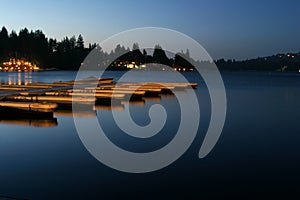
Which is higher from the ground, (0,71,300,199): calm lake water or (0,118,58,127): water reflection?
(0,118,58,127): water reflection

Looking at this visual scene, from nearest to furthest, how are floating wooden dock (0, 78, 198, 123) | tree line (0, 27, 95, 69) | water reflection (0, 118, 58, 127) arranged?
water reflection (0, 118, 58, 127) < floating wooden dock (0, 78, 198, 123) < tree line (0, 27, 95, 69)

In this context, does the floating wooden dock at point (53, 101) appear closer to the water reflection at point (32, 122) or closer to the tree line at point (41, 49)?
the water reflection at point (32, 122)

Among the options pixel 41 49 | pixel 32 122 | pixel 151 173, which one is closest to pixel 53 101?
pixel 32 122

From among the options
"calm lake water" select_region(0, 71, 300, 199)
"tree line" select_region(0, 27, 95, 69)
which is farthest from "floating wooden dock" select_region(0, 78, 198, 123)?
"tree line" select_region(0, 27, 95, 69)

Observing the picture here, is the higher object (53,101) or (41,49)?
(41,49)

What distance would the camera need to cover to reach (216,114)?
19562 millimetres

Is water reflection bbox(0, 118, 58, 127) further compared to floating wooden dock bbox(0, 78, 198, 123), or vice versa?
floating wooden dock bbox(0, 78, 198, 123)

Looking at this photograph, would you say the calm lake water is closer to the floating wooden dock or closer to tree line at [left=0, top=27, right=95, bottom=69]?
the floating wooden dock

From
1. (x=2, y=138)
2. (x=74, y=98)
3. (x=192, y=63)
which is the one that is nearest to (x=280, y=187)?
(x=2, y=138)

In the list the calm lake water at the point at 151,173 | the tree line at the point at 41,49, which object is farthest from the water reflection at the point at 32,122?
the tree line at the point at 41,49

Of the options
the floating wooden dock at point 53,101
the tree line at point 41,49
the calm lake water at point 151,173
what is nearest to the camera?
the calm lake water at point 151,173

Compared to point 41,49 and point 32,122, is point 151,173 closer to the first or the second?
point 32,122

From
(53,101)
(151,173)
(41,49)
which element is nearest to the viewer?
(151,173)

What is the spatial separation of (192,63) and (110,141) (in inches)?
4882
